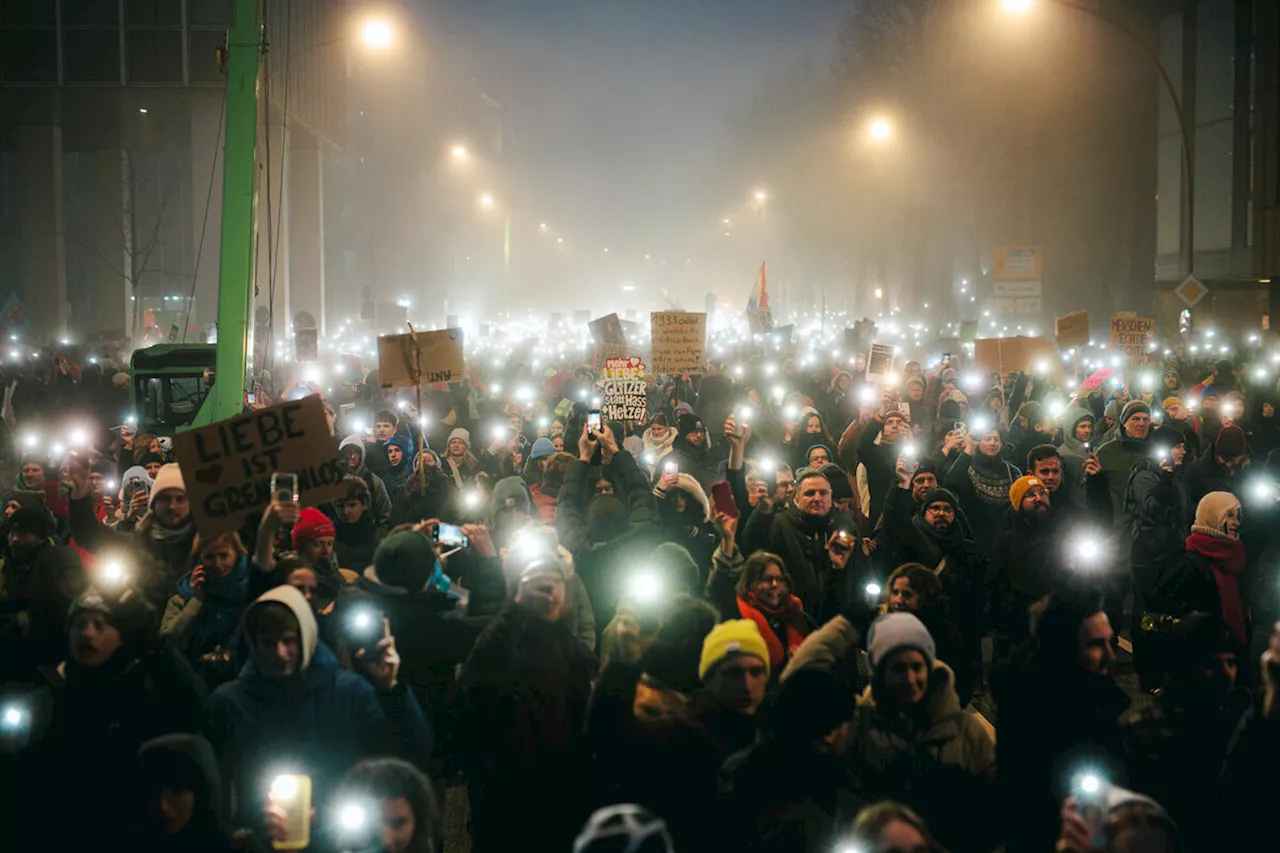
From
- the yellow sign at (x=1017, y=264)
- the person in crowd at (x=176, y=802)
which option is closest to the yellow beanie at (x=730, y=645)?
the person in crowd at (x=176, y=802)

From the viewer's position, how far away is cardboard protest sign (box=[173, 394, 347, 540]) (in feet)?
21.7

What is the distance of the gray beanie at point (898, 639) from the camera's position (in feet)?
16.4

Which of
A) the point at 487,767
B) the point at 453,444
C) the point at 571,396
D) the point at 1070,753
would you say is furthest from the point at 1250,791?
the point at 571,396

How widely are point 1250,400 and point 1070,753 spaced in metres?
10.8

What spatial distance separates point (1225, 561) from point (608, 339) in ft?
44.8

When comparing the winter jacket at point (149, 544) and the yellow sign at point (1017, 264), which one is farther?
the yellow sign at point (1017, 264)

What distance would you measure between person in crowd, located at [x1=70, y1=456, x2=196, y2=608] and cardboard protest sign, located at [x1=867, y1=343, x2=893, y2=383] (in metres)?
10.4

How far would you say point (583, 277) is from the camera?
198625 millimetres

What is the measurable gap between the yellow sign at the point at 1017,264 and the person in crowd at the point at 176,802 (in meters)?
20.7

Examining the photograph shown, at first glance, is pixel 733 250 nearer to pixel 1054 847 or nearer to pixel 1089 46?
pixel 1089 46

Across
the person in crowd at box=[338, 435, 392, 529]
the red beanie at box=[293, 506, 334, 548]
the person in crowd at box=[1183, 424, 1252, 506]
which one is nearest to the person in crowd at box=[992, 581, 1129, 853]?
the red beanie at box=[293, 506, 334, 548]

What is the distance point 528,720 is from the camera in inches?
210

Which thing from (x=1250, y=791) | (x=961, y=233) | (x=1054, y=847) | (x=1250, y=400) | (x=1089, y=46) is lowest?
(x=1054, y=847)

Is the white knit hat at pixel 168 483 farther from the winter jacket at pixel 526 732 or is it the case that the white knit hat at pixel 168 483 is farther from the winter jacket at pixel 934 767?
the winter jacket at pixel 934 767
